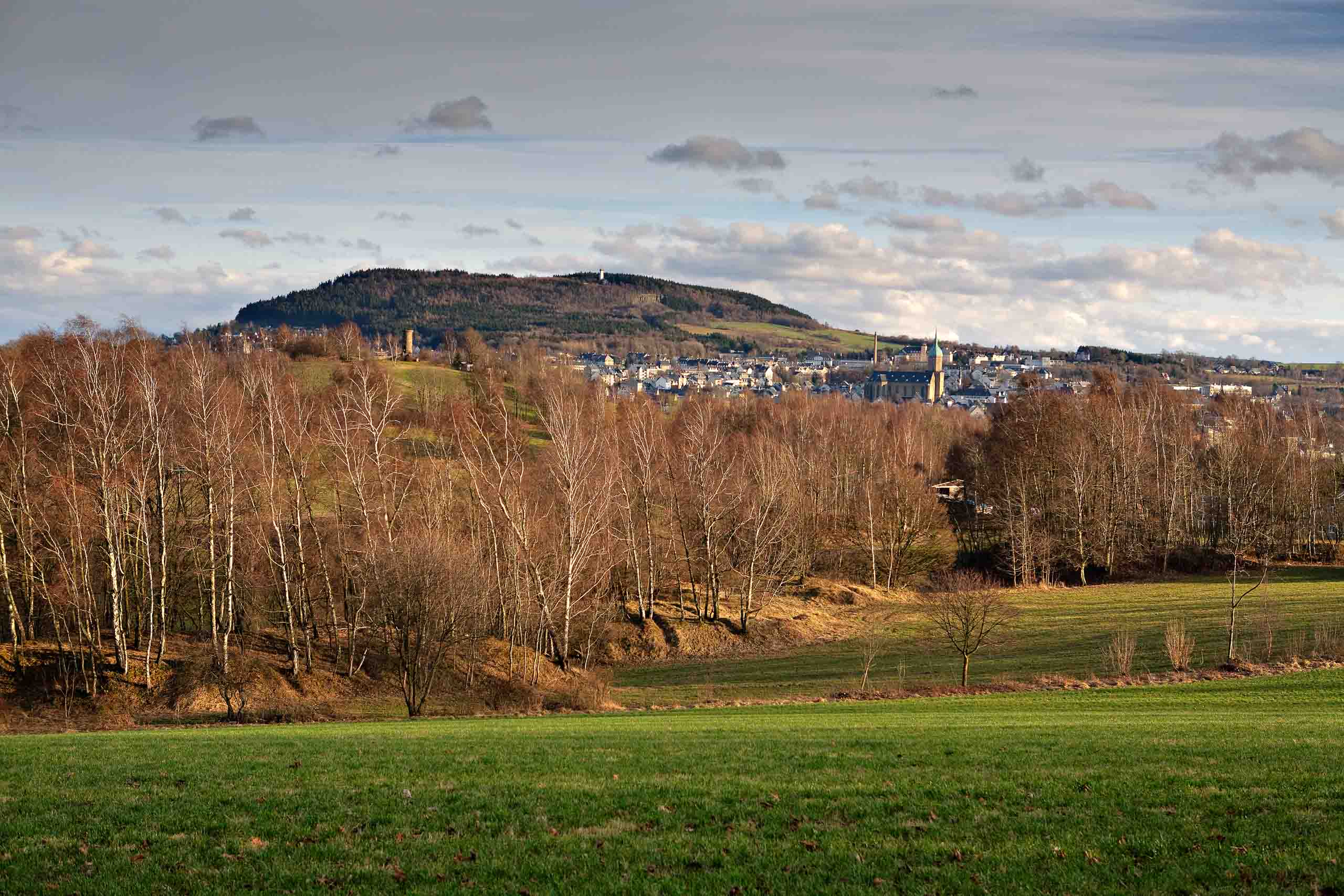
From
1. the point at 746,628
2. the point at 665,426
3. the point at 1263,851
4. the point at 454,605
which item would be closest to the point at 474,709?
the point at 454,605

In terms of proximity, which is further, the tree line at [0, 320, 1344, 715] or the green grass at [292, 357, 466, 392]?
the green grass at [292, 357, 466, 392]

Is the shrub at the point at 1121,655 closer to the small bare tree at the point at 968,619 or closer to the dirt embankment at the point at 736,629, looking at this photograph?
the small bare tree at the point at 968,619

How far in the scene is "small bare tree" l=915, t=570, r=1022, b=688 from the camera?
141 feet

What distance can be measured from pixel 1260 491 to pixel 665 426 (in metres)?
51.8

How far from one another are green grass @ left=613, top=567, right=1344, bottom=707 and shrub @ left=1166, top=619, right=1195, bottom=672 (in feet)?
2.11

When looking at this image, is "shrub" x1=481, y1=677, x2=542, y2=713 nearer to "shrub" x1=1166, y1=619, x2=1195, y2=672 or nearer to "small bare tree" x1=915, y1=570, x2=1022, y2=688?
A: "small bare tree" x1=915, y1=570, x2=1022, y2=688

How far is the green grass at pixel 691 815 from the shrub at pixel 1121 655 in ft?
65.9

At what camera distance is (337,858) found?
37.1ft

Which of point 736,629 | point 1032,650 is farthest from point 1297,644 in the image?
point 736,629

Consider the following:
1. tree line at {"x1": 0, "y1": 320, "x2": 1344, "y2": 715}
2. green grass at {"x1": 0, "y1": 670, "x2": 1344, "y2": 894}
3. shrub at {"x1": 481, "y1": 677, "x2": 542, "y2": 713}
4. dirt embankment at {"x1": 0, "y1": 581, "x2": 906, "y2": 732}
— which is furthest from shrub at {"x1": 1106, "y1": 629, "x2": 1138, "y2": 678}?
shrub at {"x1": 481, "y1": 677, "x2": 542, "y2": 713}

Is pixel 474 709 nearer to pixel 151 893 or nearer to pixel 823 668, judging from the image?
pixel 823 668

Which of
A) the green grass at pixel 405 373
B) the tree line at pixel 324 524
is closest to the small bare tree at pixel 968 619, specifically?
the tree line at pixel 324 524

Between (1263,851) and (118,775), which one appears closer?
(1263,851)

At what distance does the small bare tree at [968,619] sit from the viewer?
141 feet
